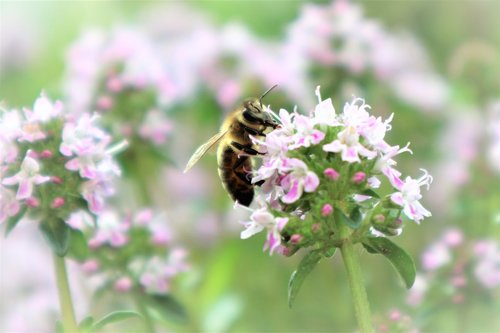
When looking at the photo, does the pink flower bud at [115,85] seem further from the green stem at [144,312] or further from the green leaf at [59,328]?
the green leaf at [59,328]

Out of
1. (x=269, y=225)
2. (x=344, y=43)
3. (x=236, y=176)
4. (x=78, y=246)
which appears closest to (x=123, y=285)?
(x=78, y=246)

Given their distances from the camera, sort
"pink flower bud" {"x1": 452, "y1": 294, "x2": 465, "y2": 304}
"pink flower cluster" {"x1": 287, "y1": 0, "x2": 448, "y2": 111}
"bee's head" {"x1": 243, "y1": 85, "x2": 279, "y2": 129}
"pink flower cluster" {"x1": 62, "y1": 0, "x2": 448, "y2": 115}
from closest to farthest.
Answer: "bee's head" {"x1": 243, "y1": 85, "x2": 279, "y2": 129} < "pink flower bud" {"x1": 452, "y1": 294, "x2": 465, "y2": 304} < "pink flower cluster" {"x1": 62, "y1": 0, "x2": 448, "y2": 115} < "pink flower cluster" {"x1": 287, "y1": 0, "x2": 448, "y2": 111}

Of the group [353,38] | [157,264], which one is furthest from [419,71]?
[157,264]

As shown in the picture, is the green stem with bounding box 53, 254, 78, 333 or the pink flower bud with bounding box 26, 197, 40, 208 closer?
the green stem with bounding box 53, 254, 78, 333

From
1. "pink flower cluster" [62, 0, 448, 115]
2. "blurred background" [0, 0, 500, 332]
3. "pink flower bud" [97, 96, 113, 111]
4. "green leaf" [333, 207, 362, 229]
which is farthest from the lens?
"pink flower cluster" [62, 0, 448, 115]

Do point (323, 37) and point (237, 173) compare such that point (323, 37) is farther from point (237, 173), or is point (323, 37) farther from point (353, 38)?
point (237, 173)

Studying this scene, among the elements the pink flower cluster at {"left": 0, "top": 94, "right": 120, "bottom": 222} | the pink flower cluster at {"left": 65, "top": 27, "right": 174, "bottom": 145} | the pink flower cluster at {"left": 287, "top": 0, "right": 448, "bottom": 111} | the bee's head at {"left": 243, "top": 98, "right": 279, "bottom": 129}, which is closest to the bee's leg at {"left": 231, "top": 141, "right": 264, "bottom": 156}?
the bee's head at {"left": 243, "top": 98, "right": 279, "bottom": 129}

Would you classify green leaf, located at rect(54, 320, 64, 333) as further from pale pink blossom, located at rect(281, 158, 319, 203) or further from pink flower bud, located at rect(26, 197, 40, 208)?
pale pink blossom, located at rect(281, 158, 319, 203)

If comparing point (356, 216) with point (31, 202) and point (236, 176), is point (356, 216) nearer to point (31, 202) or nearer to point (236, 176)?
point (236, 176)
